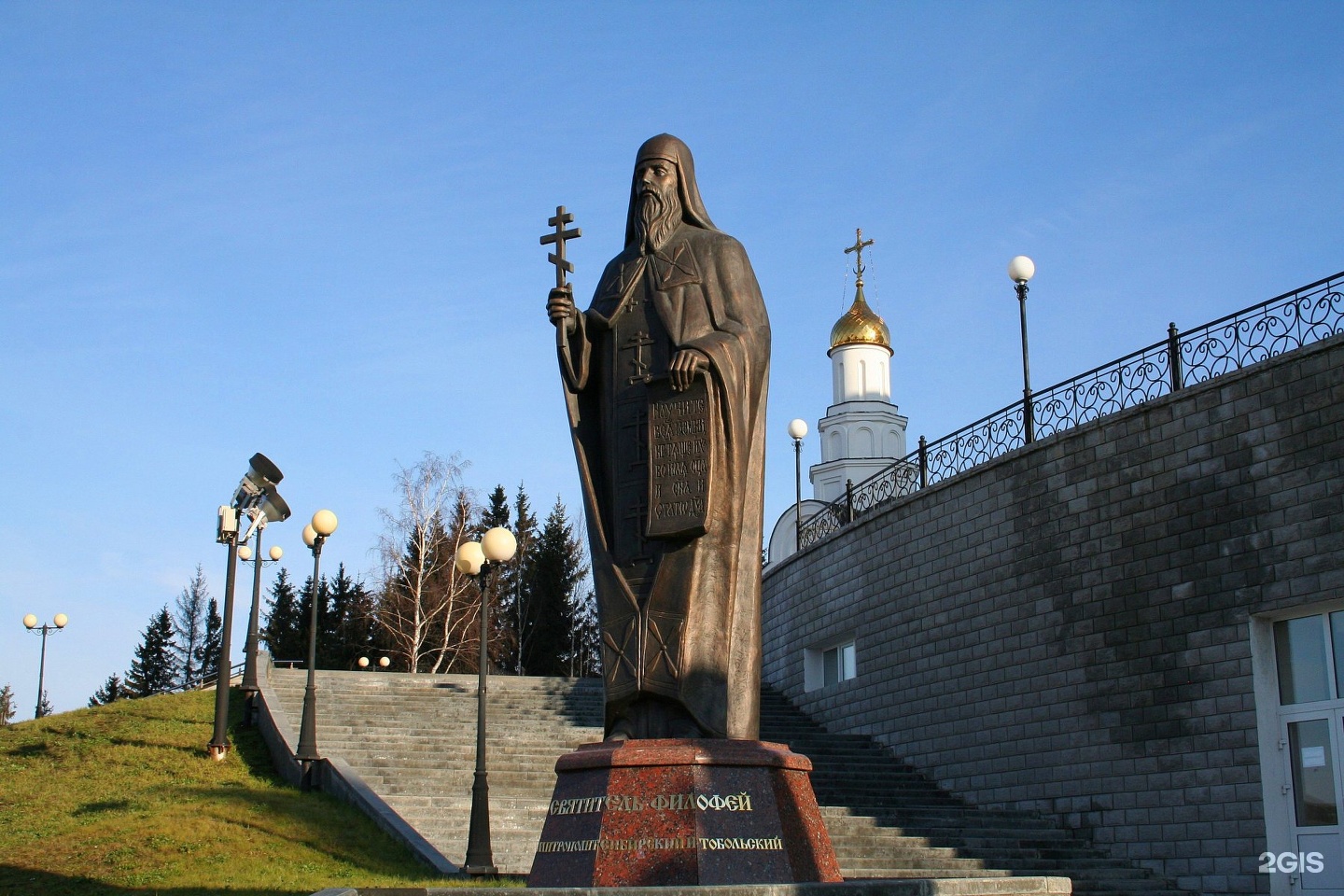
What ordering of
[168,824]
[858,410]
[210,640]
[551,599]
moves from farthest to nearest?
1. [210,640]
2. [551,599]
3. [858,410]
4. [168,824]

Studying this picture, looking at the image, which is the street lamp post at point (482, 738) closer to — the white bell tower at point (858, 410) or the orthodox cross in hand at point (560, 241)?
the orthodox cross in hand at point (560, 241)

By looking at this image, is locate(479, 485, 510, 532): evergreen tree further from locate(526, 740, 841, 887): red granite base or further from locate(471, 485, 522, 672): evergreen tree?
locate(526, 740, 841, 887): red granite base

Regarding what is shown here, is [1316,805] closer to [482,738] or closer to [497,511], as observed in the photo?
[482,738]

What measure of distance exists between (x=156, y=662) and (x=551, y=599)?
22.6 m

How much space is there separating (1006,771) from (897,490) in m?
6.01

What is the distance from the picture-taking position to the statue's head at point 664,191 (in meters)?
8.41

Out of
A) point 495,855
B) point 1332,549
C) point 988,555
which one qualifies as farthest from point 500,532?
point 1332,549

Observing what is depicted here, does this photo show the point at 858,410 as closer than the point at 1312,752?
No

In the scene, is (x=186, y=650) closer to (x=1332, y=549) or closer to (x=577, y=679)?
(x=577, y=679)

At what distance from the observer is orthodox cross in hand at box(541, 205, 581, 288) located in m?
8.27

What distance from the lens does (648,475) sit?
25.6 feet

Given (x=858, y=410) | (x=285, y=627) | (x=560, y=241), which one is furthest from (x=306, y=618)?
(x=560, y=241)

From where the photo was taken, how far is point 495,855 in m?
13.6

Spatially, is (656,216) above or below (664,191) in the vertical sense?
below
